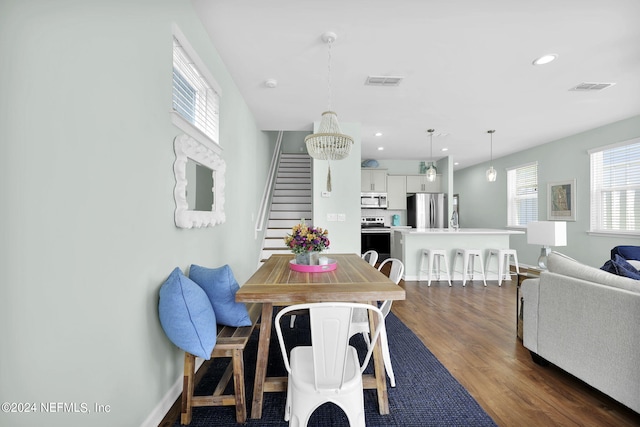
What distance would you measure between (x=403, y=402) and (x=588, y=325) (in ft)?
4.10

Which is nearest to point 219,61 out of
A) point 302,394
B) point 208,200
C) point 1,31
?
point 208,200

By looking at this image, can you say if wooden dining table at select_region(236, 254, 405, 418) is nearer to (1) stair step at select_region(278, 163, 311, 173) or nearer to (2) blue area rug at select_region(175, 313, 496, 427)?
(2) blue area rug at select_region(175, 313, 496, 427)

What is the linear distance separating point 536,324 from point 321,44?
2.82 metres

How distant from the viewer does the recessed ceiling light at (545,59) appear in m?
2.63

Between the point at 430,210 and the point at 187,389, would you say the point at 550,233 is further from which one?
the point at 430,210

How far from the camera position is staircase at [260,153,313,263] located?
5137mm

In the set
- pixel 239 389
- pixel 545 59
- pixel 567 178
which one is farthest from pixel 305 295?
pixel 567 178

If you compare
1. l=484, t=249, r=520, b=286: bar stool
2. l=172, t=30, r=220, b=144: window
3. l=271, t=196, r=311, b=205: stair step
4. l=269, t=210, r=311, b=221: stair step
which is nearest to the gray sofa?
l=172, t=30, r=220, b=144: window

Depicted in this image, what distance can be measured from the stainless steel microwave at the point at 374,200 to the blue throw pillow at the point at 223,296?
19.9ft

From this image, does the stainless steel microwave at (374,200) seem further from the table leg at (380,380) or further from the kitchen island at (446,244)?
the table leg at (380,380)

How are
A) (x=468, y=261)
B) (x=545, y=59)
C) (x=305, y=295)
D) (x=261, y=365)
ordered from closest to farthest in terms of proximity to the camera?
(x=305, y=295) → (x=261, y=365) → (x=545, y=59) → (x=468, y=261)

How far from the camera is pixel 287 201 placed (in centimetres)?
617

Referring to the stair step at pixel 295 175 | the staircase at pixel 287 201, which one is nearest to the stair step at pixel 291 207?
the staircase at pixel 287 201

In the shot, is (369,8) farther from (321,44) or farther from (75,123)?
(75,123)
